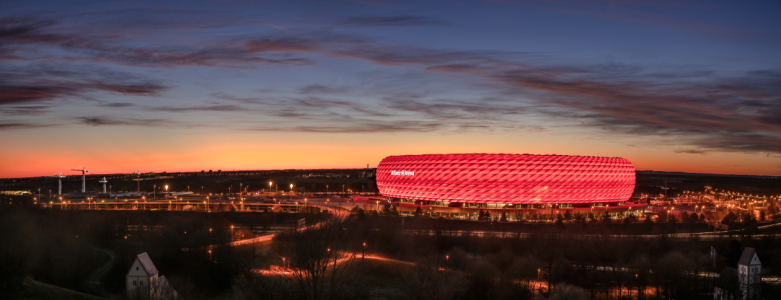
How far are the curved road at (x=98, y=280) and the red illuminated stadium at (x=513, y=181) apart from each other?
209ft

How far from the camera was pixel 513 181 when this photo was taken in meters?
111

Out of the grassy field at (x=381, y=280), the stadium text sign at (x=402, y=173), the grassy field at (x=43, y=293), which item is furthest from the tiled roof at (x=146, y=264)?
the stadium text sign at (x=402, y=173)

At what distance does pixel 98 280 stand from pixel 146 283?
706 inches

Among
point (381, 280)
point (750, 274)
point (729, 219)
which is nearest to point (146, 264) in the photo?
point (381, 280)

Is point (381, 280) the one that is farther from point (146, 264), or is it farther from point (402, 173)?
point (402, 173)

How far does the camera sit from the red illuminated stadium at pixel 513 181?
111250mm

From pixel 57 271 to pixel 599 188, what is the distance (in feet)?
321

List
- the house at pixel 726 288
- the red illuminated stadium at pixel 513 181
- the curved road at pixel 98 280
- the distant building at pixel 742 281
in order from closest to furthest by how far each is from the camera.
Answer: the house at pixel 726 288
the distant building at pixel 742 281
the curved road at pixel 98 280
the red illuminated stadium at pixel 513 181

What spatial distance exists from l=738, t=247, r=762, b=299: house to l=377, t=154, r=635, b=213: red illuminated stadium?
176 feet

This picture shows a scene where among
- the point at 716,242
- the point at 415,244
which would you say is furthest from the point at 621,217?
the point at 415,244

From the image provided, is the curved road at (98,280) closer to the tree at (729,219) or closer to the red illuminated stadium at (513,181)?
the red illuminated stadium at (513,181)

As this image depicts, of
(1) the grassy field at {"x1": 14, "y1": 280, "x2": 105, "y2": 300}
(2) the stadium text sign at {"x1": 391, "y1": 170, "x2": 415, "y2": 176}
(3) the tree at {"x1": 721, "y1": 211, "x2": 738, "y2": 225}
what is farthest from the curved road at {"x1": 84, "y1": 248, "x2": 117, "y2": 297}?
(3) the tree at {"x1": 721, "y1": 211, "x2": 738, "y2": 225}

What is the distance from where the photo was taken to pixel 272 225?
9912 centimetres

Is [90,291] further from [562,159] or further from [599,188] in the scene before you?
[599,188]
